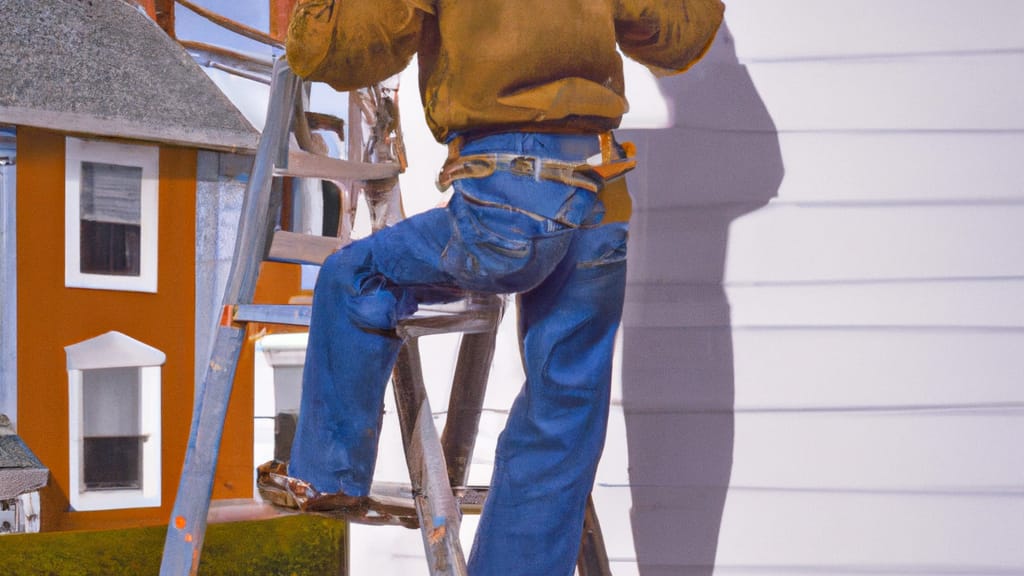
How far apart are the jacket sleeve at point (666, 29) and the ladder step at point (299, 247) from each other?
→ 0.51m

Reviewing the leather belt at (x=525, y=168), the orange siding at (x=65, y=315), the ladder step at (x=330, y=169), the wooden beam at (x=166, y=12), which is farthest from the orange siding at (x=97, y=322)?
the leather belt at (x=525, y=168)

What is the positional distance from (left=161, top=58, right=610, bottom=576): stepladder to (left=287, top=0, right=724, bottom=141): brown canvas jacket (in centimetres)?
23

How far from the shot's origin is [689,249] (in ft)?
5.98

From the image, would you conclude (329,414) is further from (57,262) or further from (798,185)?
(57,262)

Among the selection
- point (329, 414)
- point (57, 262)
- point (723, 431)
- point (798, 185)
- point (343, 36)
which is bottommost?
point (723, 431)

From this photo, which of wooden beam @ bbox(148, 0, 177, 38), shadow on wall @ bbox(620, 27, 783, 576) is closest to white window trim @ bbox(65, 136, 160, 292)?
wooden beam @ bbox(148, 0, 177, 38)

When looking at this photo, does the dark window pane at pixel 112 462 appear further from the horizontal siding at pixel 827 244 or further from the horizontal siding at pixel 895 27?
the horizontal siding at pixel 895 27

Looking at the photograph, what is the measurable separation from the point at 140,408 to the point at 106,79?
0.77 meters

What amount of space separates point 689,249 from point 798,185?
0.73 feet

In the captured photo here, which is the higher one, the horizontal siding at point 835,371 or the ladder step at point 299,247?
the ladder step at point 299,247

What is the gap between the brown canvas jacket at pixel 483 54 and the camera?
1.21m

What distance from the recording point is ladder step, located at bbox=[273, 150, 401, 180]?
4.72 ft

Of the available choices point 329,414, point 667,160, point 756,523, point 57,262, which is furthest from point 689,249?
point 57,262

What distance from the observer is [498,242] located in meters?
1.19
